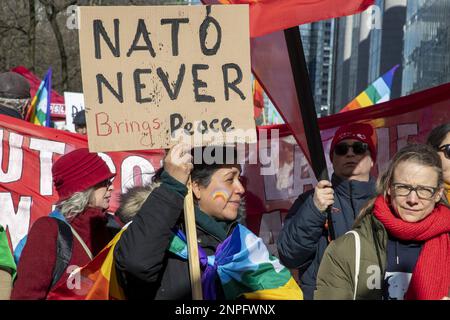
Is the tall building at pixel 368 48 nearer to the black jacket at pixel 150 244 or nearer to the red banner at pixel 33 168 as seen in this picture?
the black jacket at pixel 150 244

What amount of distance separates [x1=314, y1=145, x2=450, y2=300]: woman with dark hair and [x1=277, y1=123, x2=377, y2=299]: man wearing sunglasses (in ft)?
2.41

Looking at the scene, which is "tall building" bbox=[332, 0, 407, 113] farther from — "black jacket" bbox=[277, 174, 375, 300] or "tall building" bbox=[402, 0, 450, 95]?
"black jacket" bbox=[277, 174, 375, 300]

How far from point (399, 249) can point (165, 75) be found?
118cm

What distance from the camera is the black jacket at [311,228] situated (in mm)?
4379

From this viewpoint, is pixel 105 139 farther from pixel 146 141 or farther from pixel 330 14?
pixel 330 14

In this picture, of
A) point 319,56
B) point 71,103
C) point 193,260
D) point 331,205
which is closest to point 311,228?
point 331,205

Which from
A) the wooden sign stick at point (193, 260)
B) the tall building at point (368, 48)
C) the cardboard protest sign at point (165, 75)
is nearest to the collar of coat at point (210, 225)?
the wooden sign stick at point (193, 260)

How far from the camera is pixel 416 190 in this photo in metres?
3.49

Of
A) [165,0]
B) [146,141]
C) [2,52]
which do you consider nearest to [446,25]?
[146,141]

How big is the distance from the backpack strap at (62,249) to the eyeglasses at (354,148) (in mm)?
1750

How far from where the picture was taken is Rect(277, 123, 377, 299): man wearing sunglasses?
14.3 feet

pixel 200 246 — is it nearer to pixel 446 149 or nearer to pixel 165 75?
pixel 165 75

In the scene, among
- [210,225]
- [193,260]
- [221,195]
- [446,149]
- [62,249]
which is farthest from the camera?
[446,149]

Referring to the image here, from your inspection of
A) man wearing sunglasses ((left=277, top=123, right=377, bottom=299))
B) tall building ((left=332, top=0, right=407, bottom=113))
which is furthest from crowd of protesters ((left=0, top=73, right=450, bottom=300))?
tall building ((left=332, top=0, right=407, bottom=113))
